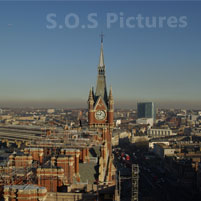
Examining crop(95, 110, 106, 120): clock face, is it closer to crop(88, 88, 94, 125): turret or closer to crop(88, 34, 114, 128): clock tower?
crop(88, 34, 114, 128): clock tower

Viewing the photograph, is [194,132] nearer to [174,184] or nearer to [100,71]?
[174,184]

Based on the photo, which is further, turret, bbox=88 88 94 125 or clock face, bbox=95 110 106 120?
clock face, bbox=95 110 106 120

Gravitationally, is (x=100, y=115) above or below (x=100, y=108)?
below

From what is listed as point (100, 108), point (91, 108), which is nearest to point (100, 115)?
point (100, 108)

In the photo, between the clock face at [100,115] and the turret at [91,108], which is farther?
the clock face at [100,115]

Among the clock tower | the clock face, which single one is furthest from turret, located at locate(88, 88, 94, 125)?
the clock face

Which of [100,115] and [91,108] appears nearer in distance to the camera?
[91,108]

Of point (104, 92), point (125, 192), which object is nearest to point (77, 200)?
point (104, 92)

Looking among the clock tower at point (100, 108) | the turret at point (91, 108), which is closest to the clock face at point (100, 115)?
the clock tower at point (100, 108)

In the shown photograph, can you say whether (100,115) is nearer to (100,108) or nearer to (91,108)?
(100,108)

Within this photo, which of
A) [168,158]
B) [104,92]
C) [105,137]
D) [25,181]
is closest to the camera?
[25,181]

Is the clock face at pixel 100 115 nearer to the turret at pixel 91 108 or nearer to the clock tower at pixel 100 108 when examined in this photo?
the clock tower at pixel 100 108
